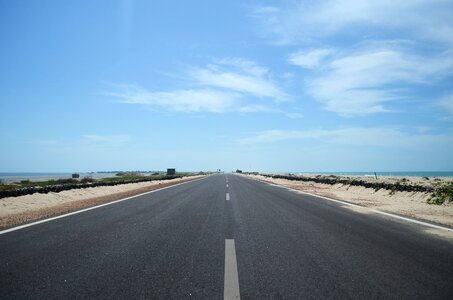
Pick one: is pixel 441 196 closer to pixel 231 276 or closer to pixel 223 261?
pixel 223 261

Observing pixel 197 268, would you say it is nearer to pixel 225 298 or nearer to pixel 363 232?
pixel 225 298

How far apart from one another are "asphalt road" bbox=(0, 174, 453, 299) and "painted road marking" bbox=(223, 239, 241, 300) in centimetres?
1

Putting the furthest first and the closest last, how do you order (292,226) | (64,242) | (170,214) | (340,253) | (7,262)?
(170,214)
(292,226)
(64,242)
(340,253)
(7,262)

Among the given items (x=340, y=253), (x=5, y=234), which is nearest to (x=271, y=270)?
Result: (x=340, y=253)

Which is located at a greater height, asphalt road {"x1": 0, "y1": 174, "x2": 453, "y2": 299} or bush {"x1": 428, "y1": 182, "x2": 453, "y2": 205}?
bush {"x1": 428, "y1": 182, "x2": 453, "y2": 205}

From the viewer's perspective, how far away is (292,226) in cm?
855

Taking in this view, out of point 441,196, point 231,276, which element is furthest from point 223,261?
point 441,196

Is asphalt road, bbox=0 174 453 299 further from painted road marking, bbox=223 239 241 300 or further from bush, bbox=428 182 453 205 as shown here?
bush, bbox=428 182 453 205

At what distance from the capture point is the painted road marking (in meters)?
3.81

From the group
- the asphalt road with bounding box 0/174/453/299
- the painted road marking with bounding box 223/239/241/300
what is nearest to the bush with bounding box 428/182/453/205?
the asphalt road with bounding box 0/174/453/299

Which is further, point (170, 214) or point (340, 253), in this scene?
point (170, 214)

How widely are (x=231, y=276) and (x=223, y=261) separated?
0.75 m

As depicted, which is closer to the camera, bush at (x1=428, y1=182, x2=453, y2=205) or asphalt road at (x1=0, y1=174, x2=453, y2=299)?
asphalt road at (x1=0, y1=174, x2=453, y2=299)

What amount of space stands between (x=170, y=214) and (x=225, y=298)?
720 cm
